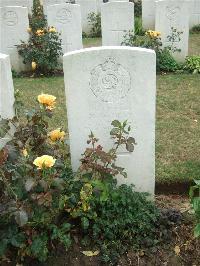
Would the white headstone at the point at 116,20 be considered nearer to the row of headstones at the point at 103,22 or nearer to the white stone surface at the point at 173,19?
the row of headstones at the point at 103,22

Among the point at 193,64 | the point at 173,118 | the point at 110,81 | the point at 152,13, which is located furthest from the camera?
the point at 152,13

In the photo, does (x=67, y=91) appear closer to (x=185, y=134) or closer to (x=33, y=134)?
(x=33, y=134)

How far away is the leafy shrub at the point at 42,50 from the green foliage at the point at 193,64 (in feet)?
7.80

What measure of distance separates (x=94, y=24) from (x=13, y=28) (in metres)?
4.02

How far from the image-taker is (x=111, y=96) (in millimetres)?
3457

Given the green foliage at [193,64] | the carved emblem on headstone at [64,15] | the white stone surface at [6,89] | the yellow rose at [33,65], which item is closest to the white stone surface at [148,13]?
the green foliage at [193,64]

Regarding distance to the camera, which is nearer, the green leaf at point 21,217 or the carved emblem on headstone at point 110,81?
the green leaf at point 21,217

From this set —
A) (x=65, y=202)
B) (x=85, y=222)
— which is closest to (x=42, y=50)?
(x=65, y=202)

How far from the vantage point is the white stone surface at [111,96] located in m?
3.34

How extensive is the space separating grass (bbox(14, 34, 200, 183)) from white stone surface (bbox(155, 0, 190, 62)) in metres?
0.98

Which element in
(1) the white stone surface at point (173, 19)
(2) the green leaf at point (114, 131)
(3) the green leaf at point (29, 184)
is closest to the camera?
(3) the green leaf at point (29, 184)

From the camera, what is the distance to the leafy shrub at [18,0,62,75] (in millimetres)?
8141

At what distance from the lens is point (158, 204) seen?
3.95 metres

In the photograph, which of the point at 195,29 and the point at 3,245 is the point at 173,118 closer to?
the point at 3,245
